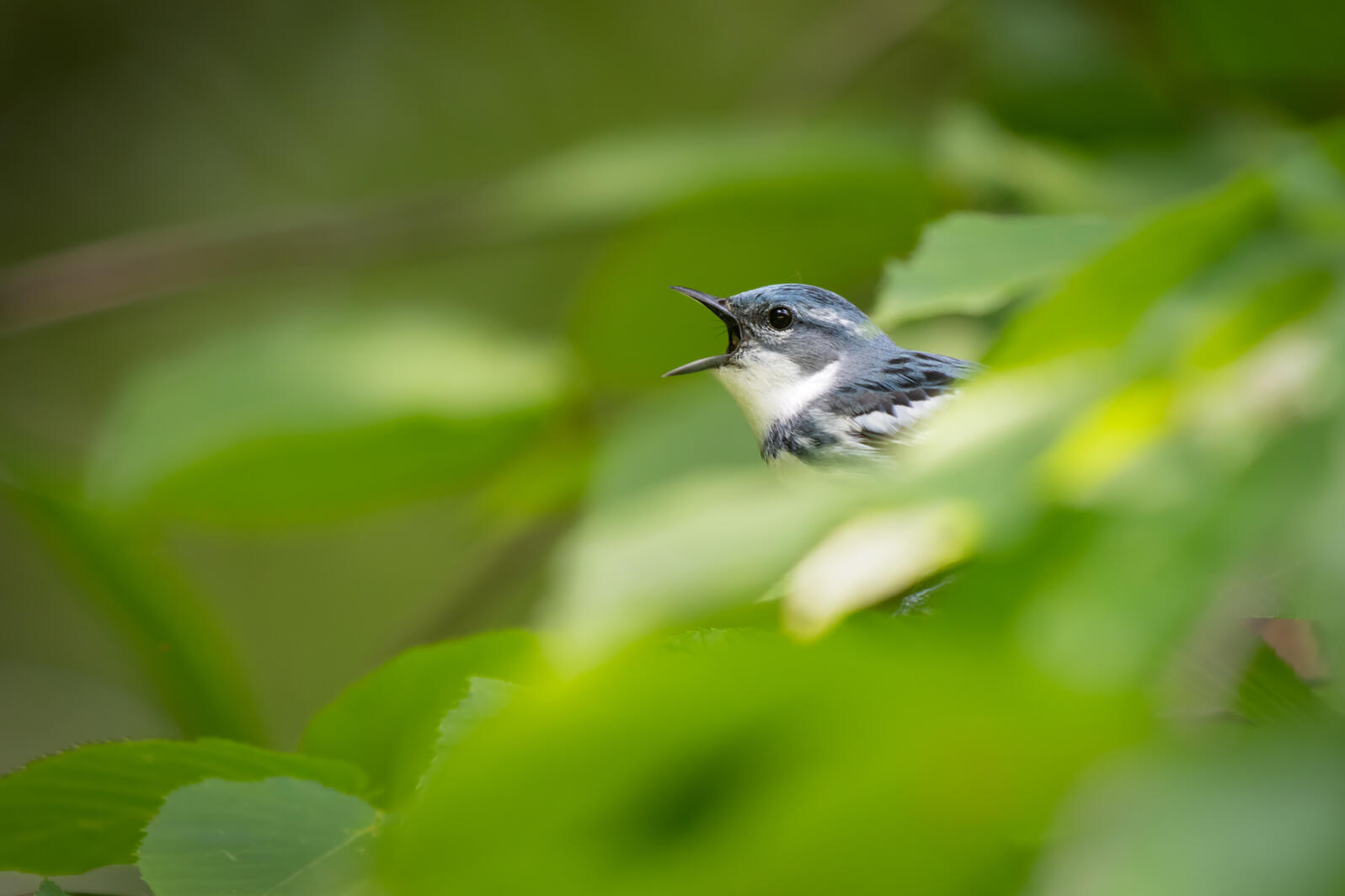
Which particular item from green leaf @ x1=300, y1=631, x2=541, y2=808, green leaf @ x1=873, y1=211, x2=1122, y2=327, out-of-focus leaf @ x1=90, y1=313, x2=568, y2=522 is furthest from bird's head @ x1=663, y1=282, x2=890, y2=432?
green leaf @ x1=300, y1=631, x2=541, y2=808

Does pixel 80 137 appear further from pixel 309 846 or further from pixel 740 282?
pixel 309 846

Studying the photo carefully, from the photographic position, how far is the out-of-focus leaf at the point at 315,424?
1.17 meters

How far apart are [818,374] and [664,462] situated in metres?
0.23

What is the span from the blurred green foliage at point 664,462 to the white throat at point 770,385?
0.05 m

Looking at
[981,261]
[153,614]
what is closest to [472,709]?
[981,261]

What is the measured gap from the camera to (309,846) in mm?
471

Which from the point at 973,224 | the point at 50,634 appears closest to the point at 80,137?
the point at 50,634

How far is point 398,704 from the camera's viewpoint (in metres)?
0.57

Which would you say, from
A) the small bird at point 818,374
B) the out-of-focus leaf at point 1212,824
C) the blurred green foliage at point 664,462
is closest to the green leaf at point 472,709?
the blurred green foliage at point 664,462

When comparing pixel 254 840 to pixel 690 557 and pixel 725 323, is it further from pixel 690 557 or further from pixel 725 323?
pixel 725 323

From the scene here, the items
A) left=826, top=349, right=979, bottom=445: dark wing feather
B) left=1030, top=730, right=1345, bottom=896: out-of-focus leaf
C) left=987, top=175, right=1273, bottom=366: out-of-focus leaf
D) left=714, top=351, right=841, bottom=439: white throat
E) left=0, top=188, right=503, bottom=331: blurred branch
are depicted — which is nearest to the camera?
left=1030, top=730, right=1345, bottom=896: out-of-focus leaf

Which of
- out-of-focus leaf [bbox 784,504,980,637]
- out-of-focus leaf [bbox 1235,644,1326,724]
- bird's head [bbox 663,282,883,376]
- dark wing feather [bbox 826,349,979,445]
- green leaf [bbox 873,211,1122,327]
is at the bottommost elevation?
out-of-focus leaf [bbox 1235,644,1326,724]

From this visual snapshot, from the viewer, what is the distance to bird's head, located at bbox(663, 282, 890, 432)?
110 centimetres

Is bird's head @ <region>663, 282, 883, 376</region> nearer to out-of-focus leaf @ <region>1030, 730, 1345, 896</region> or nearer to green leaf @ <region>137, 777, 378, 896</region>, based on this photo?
green leaf @ <region>137, 777, 378, 896</region>
